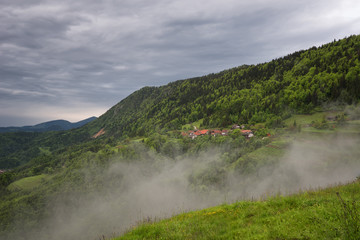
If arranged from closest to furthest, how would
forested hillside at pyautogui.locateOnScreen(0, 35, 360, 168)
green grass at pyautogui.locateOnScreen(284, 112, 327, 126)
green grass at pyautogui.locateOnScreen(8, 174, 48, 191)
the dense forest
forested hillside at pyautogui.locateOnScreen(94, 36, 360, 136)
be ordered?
1. the dense forest
2. green grass at pyautogui.locateOnScreen(284, 112, 327, 126)
3. forested hillside at pyautogui.locateOnScreen(0, 35, 360, 168)
4. forested hillside at pyautogui.locateOnScreen(94, 36, 360, 136)
5. green grass at pyautogui.locateOnScreen(8, 174, 48, 191)

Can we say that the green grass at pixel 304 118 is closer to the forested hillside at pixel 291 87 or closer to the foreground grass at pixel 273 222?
the forested hillside at pixel 291 87

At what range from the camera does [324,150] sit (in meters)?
39.6

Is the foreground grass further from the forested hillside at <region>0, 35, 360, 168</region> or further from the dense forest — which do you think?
the forested hillside at <region>0, 35, 360, 168</region>

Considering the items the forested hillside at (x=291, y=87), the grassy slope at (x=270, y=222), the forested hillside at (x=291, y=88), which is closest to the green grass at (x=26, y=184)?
the forested hillside at (x=291, y=88)

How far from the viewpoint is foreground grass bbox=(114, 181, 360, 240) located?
6.39 metres

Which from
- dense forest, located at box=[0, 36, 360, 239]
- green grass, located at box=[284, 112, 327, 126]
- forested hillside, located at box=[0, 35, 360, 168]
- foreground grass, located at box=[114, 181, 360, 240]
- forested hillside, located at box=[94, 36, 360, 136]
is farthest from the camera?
forested hillside, located at box=[94, 36, 360, 136]

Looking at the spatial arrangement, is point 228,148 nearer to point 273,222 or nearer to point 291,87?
point 291,87

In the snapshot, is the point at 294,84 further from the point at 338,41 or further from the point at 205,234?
the point at 205,234

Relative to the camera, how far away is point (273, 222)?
26.0ft

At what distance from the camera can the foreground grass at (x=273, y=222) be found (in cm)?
639

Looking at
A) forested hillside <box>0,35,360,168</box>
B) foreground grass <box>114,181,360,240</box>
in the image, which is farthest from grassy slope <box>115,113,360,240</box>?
forested hillside <box>0,35,360,168</box>

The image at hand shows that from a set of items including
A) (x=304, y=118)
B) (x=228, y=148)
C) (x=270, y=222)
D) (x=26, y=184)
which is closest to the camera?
(x=270, y=222)

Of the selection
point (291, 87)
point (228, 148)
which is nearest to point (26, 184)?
point (228, 148)

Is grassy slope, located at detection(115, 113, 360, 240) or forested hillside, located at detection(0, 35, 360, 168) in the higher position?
forested hillside, located at detection(0, 35, 360, 168)
